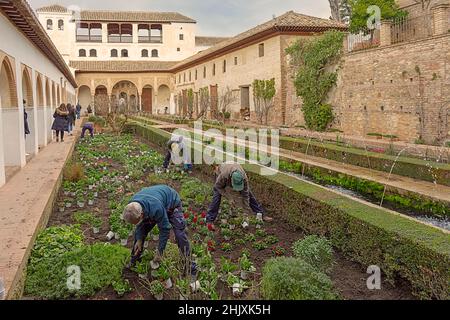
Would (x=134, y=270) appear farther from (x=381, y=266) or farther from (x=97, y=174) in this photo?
(x=97, y=174)

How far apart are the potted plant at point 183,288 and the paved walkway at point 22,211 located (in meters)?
1.44

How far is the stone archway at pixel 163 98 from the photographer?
49.9 metres

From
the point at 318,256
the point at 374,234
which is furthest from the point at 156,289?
the point at 374,234

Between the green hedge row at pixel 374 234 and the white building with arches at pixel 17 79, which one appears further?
the white building with arches at pixel 17 79

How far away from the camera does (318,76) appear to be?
65.8ft

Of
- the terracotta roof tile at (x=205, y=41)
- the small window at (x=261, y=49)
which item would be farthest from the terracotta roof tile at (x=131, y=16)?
the small window at (x=261, y=49)

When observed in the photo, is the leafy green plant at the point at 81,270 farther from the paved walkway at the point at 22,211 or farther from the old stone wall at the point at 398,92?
the old stone wall at the point at 398,92

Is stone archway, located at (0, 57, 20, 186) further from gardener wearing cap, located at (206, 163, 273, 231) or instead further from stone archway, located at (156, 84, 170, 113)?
stone archway, located at (156, 84, 170, 113)

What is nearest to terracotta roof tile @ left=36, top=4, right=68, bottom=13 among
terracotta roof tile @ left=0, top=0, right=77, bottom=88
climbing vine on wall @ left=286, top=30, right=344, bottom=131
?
climbing vine on wall @ left=286, top=30, right=344, bottom=131

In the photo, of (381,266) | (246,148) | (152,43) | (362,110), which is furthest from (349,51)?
(152,43)

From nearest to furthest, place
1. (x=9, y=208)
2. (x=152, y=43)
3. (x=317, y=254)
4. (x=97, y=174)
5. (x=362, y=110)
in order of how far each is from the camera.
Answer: (x=317, y=254), (x=9, y=208), (x=97, y=174), (x=362, y=110), (x=152, y=43)

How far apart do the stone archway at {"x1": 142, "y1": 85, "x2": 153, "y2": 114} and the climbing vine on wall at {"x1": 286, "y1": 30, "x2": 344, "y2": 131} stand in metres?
31.3

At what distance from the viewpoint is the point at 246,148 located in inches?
549
